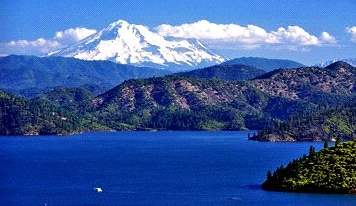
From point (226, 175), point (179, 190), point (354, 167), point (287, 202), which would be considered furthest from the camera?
point (226, 175)

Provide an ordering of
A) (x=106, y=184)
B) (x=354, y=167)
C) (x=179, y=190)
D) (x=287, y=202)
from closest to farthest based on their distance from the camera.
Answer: (x=287, y=202), (x=354, y=167), (x=179, y=190), (x=106, y=184)

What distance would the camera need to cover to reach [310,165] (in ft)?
484

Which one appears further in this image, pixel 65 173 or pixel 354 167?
pixel 65 173

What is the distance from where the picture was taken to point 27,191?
15838 centimetres

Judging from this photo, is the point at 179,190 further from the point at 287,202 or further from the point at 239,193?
the point at 287,202

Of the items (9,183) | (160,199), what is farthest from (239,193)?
(9,183)

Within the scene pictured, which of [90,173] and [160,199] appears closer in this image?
[160,199]

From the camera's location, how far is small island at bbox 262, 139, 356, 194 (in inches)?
5581

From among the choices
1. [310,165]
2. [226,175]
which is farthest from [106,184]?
[310,165]

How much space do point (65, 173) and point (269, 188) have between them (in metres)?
60.1

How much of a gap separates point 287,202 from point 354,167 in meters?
15.7

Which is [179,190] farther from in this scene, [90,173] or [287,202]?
[90,173]

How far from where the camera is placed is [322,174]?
144m

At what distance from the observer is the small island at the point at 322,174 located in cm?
14175
